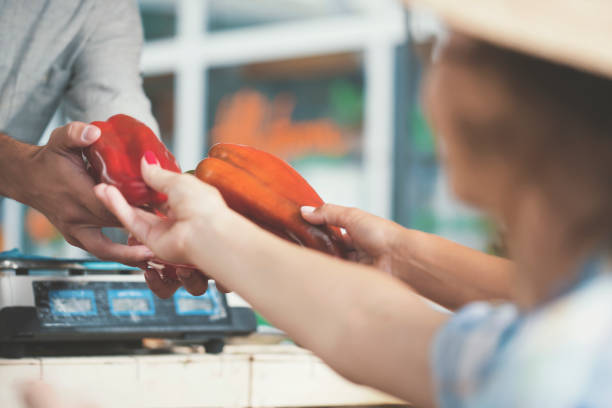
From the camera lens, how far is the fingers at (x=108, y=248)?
0.92 metres

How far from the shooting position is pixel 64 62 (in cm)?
135

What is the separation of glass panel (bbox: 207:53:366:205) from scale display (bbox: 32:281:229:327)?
2627 mm

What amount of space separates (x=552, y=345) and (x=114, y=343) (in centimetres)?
99

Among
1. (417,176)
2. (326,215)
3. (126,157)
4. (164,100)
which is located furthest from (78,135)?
(164,100)

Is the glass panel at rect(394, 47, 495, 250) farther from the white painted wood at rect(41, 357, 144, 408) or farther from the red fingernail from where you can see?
the red fingernail

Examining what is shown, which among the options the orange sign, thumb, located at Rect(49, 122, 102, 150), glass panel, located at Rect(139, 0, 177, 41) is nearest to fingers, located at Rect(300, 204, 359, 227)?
thumb, located at Rect(49, 122, 102, 150)

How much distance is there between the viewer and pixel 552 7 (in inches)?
14.9

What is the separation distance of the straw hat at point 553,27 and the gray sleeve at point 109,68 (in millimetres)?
972

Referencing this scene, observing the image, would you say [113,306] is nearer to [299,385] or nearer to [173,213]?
[299,385]

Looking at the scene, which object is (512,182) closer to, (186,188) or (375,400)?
(186,188)

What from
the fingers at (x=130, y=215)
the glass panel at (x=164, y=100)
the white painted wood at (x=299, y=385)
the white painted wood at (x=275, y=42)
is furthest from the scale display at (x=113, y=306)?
the glass panel at (x=164, y=100)

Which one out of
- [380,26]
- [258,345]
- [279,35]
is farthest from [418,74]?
[258,345]

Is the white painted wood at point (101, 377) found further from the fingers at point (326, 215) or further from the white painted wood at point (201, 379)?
the fingers at point (326, 215)

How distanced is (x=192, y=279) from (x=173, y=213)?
19cm
